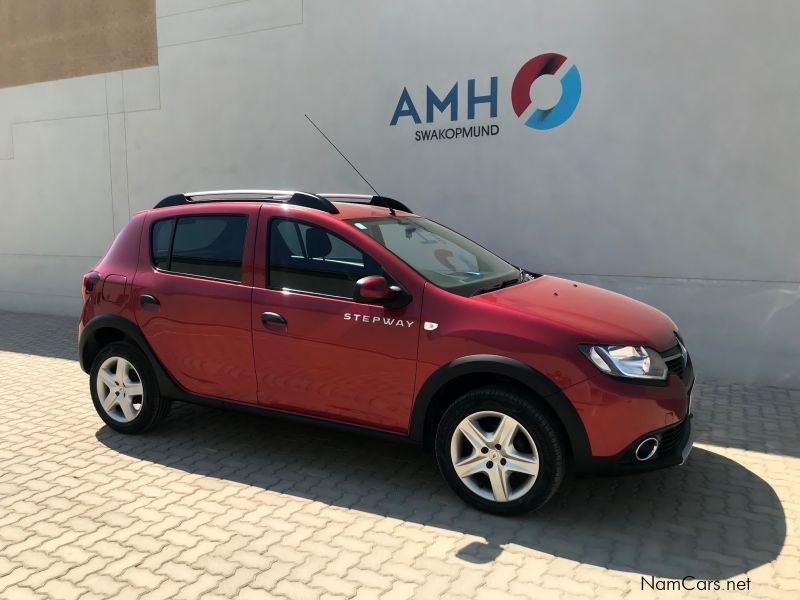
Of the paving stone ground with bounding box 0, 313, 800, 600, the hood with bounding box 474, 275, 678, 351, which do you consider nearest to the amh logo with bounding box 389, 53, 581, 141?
the hood with bounding box 474, 275, 678, 351

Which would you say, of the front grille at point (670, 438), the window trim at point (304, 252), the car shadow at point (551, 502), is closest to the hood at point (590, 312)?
the front grille at point (670, 438)

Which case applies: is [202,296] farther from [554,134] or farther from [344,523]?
[554,134]

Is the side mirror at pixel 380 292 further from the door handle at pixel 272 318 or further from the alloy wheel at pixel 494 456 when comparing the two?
the alloy wheel at pixel 494 456

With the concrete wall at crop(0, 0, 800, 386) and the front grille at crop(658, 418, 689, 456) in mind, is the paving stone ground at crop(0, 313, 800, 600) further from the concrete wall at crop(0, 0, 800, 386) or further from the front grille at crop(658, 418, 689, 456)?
the concrete wall at crop(0, 0, 800, 386)

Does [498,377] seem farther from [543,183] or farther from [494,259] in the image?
[543,183]

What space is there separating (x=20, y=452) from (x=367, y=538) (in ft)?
9.25

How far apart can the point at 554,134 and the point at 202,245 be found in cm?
400

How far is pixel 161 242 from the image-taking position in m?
4.92

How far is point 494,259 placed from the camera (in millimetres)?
4867

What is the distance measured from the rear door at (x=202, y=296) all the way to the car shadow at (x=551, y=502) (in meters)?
0.53

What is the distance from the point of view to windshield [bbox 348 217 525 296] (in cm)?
410

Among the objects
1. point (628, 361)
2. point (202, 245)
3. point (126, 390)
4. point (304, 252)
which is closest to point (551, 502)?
point (628, 361)

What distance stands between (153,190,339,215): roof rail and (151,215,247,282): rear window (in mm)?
207

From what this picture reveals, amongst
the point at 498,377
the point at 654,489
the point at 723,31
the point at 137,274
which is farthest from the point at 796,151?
the point at 137,274
